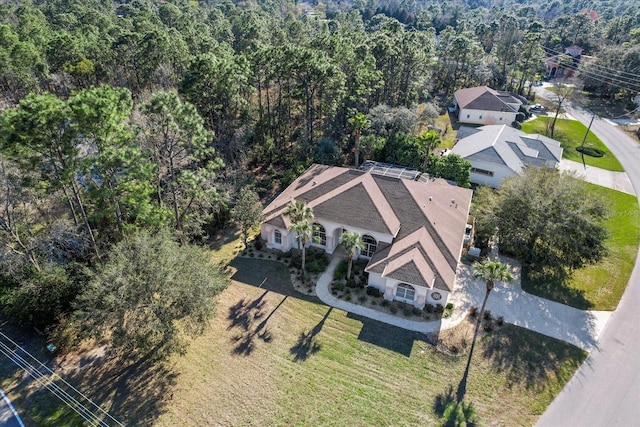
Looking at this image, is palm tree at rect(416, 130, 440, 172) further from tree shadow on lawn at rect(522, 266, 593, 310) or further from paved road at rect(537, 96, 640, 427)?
paved road at rect(537, 96, 640, 427)

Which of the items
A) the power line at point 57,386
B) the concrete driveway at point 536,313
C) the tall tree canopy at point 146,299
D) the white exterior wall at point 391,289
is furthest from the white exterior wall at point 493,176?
the power line at point 57,386

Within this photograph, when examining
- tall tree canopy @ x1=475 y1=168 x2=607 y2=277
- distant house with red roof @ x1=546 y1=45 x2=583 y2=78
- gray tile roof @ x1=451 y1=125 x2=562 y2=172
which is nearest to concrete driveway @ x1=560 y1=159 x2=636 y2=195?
gray tile roof @ x1=451 y1=125 x2=562 y2=172

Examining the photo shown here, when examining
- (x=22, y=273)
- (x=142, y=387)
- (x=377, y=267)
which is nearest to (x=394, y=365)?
(x=377, y=267)

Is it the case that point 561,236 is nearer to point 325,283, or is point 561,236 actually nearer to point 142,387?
point 325,283

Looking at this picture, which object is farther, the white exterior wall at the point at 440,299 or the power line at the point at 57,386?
the white exterior wall at the point at 440,299

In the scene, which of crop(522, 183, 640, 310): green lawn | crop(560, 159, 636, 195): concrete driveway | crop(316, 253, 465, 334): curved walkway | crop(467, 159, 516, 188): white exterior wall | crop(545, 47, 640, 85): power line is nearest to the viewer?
crop(316, 253, 465, 334): curved walkway

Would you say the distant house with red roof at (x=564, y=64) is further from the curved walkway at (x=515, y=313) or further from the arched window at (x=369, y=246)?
the arched window at (x=369, y=246)
